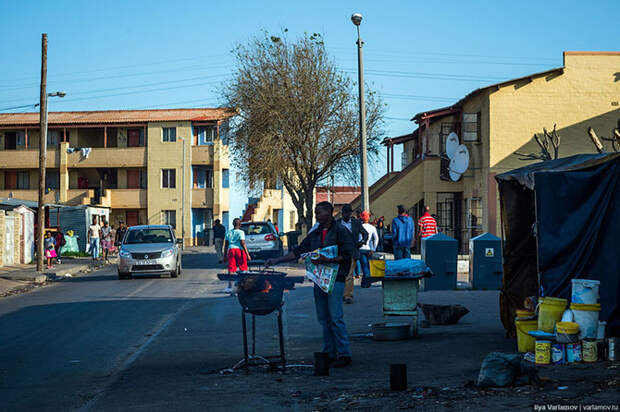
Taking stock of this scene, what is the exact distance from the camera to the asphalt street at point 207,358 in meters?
6.89

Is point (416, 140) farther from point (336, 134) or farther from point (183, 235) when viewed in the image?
point (183, 235)

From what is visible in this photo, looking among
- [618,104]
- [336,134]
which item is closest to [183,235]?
[336,134]

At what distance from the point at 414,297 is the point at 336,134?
74.0 ft

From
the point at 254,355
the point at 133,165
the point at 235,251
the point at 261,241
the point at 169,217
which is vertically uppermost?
the point at 133,165

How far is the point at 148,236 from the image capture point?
79.6ft

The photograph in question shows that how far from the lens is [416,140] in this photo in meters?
41.8

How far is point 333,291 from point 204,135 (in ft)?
165

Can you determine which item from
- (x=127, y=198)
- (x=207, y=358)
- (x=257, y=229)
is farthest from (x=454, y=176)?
(x=127, y=198)

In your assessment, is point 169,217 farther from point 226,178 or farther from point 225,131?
point 225,131

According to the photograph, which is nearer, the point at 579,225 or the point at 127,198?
the point at 579,225

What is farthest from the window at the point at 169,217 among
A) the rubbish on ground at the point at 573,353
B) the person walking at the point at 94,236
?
the rubbish on ground at the point at 573,353

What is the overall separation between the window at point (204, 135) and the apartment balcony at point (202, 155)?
24.2 inches

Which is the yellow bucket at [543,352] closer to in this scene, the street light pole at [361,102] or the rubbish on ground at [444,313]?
the rubbish on ground at [444,313]

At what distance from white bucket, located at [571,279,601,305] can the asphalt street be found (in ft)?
3.01
